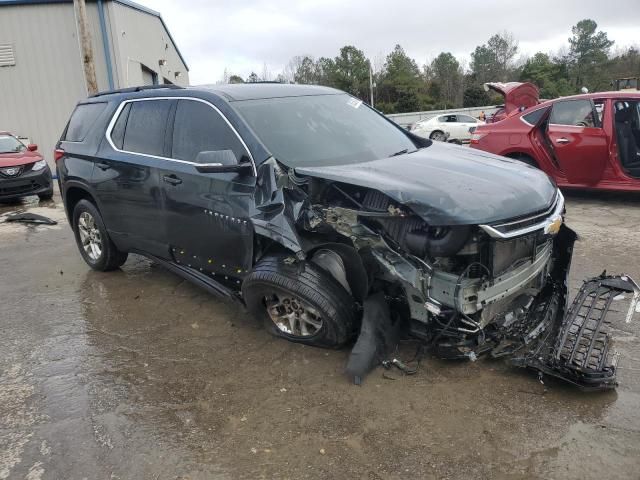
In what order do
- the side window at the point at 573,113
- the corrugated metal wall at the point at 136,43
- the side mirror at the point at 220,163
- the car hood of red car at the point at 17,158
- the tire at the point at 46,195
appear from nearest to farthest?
the side mirror at the point at 220,163 < the side window at the point at 573,113 < the car hood of red car at the point at 17,158 < the tire at the point at 46,195 < the corrugated metal wall at the point at 136,43

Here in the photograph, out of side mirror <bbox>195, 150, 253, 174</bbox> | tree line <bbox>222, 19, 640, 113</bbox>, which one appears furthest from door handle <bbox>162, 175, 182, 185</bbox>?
tree line <bbox>222, 19, 640, 113</bbox>

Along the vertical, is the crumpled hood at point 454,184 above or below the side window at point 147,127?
below

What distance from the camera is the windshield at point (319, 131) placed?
3.82 meters

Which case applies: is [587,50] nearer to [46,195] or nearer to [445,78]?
[445,78]

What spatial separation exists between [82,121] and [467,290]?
4403 millimetres

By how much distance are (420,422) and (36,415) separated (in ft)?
7.41

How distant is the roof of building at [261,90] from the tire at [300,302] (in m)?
1.38

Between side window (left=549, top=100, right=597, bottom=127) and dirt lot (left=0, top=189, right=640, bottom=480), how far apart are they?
4712 mm

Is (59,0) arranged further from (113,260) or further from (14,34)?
(113,260)

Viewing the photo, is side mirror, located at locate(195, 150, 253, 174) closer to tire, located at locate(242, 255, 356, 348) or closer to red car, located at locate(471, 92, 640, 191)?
tire, located at locate(242, 255, 356, 348)

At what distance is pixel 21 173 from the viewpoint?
11.2m

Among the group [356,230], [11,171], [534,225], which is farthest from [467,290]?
[11,171]

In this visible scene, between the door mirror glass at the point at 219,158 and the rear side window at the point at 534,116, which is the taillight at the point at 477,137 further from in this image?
the door mirror glass at the point at 219,158

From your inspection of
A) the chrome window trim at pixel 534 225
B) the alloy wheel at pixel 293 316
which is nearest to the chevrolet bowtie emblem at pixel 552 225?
the chrome window trim at pixel 534 225
